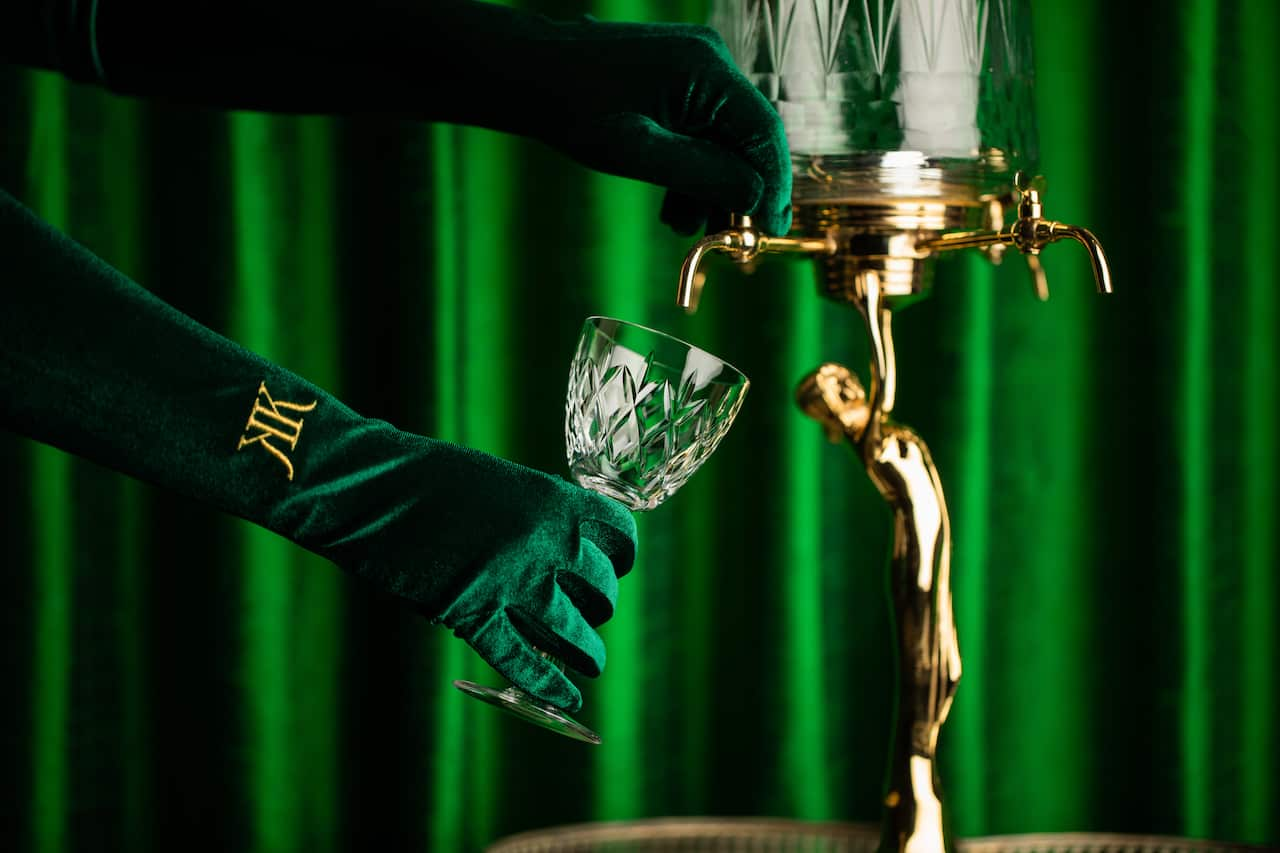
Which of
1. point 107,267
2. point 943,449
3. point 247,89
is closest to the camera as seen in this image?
point 107,267

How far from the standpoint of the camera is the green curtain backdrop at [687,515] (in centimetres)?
105

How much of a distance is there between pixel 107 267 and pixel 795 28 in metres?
0.40

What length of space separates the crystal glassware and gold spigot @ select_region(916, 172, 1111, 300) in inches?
7.1

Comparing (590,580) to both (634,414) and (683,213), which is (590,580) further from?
(683,213)

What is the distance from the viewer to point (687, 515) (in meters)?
1.12

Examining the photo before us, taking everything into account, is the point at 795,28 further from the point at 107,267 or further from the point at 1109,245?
the point at 1109,245

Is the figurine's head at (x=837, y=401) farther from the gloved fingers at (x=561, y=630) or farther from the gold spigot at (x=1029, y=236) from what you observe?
the gloved fingers at (x=561, y=630)

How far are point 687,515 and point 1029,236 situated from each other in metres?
0.54

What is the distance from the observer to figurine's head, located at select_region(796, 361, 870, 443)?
0.76 metres

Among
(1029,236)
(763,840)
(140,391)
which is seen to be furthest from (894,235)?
(763,840)

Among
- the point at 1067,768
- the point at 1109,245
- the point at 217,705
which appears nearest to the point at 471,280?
the point at 217,705

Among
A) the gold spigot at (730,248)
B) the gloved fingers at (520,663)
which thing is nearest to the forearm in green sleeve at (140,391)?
the gloved fingers at (520,663)

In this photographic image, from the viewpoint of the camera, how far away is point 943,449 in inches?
41.9

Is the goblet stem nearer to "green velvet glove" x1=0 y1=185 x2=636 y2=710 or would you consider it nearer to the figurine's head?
"green velvet glove" x1=0 y1=185 x2=636 y2=710
